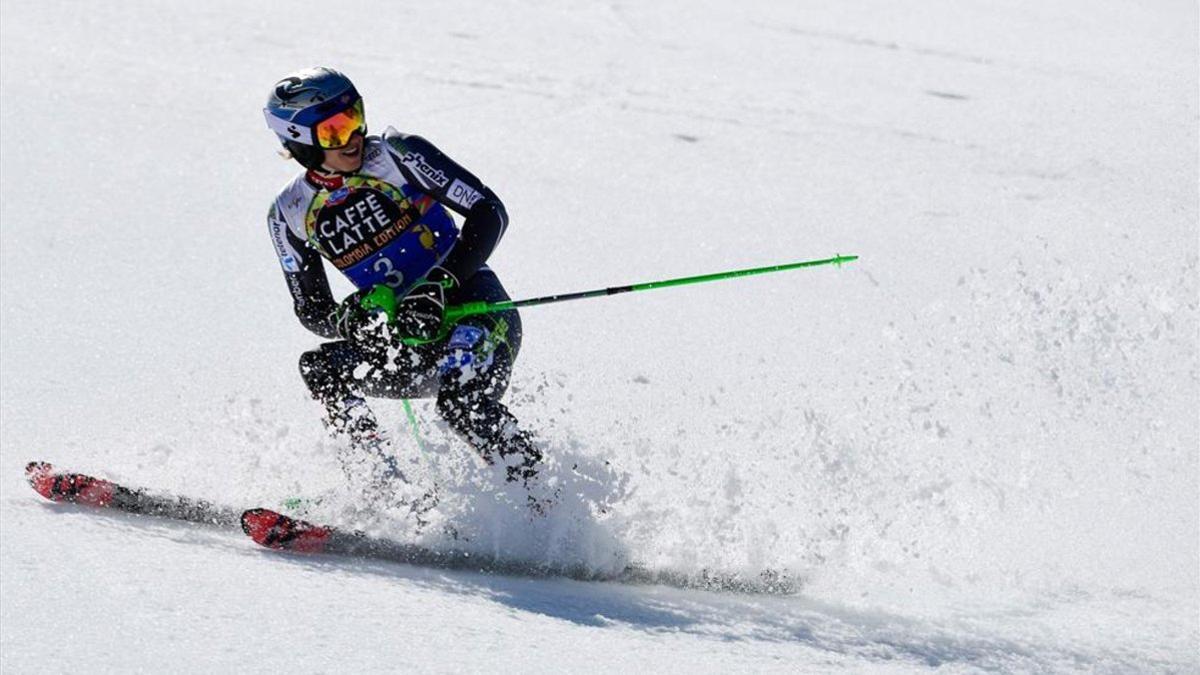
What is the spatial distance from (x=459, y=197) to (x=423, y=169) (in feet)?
0.50

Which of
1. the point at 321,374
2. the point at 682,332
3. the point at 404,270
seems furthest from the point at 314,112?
the point at 682,332

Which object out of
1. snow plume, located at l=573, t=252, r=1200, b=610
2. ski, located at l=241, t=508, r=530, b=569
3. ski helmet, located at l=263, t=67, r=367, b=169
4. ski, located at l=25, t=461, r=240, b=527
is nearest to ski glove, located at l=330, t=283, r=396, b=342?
ski helmet, located at l=263, t=67, r=367, b=169

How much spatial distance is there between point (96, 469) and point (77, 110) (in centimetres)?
572

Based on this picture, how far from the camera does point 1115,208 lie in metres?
9.70

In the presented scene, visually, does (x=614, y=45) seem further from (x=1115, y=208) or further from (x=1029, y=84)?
(x=1115, y=208)

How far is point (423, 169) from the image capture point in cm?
508

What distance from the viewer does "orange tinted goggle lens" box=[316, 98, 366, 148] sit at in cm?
493

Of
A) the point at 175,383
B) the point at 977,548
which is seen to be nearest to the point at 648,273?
the point at 175,383

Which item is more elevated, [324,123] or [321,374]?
[324,123]

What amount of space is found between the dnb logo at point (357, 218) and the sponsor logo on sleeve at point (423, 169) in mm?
126

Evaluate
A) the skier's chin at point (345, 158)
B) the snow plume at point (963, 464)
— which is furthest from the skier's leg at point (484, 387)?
the skier's chin at point (345, 158)

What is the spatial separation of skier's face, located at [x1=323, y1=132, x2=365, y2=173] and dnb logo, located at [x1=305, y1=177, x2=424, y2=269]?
6 cm

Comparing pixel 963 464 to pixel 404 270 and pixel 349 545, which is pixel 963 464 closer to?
pixel 404 270

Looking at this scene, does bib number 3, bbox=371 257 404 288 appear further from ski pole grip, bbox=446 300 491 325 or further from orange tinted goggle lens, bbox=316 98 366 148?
orange tinted goggle lens, bbox=316 98 366 148
